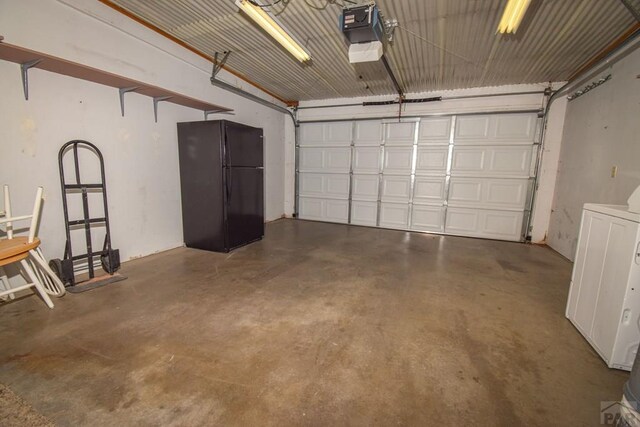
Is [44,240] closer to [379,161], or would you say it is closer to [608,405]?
[608,405]

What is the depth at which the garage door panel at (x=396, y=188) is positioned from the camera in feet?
20.7

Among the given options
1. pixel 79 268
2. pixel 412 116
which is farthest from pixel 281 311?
pixel 412 116

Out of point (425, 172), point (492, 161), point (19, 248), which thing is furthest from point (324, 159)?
point (19, 248)

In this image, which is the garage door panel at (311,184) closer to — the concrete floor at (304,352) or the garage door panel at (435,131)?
the garage door panel at (435,131)

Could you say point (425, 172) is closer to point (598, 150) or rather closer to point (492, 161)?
point (492, 161)

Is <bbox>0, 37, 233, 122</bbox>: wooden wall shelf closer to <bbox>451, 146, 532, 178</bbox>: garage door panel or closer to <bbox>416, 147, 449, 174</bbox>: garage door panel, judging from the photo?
<bbox>416, 147, 449, 174</bbox>: garage door panel

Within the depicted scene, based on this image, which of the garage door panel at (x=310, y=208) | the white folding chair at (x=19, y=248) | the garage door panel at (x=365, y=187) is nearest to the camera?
the white folding chair at (x=19, y=248)

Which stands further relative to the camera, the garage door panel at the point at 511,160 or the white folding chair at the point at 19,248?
the garage door panel at the point at 511,160

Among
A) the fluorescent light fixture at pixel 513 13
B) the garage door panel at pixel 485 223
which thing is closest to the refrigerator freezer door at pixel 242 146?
the fluorescent light fixture at pixel 513 13

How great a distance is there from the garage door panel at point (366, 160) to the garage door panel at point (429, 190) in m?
1.05

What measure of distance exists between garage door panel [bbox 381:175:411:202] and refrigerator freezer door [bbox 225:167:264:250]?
314cm

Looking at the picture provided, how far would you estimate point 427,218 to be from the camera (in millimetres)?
6230

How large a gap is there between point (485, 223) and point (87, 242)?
271 inches

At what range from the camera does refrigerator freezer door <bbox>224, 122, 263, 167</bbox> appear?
4.06 meters
